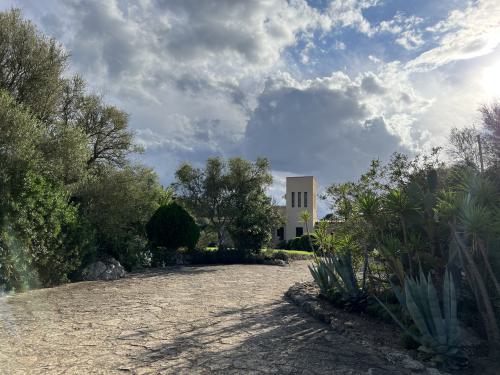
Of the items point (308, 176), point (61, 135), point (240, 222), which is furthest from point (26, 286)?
point (308, 176)

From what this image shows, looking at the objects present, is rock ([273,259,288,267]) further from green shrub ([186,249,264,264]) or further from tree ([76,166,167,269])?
tree ([76,166,167,269])

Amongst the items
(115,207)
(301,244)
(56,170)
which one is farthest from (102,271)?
(301,244)

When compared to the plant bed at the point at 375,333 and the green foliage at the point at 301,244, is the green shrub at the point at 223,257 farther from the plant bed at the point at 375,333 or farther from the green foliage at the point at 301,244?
the green foliage at the point at 301,244

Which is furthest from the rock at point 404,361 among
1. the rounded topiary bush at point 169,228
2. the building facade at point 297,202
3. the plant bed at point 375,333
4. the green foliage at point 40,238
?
the building facade at point 297,202

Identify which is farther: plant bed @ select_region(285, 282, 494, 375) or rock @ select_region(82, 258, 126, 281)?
rock @ select_region(82, 258, 126, 281)

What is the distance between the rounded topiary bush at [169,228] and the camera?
18922 mm

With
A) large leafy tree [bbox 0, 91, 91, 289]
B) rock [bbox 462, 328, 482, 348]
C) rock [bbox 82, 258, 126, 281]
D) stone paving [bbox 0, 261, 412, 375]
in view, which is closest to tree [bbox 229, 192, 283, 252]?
rock [bbox 82, 258, 126, 281]

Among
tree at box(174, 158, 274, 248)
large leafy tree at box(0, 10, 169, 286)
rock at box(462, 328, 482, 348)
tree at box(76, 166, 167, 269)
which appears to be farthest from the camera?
tree at box(174, 158, 274, 248)

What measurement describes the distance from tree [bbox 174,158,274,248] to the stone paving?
494 inches

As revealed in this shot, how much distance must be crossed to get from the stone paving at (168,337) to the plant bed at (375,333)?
0.18m

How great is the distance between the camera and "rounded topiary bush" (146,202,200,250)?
18.9 metres

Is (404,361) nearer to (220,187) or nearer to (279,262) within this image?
(279,262)

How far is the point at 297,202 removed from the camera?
41625mm

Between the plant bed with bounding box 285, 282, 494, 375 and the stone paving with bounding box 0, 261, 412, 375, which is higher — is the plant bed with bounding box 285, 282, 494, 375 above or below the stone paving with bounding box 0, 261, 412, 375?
above
